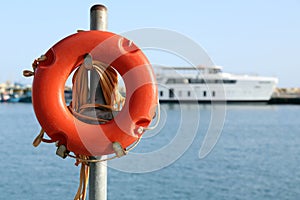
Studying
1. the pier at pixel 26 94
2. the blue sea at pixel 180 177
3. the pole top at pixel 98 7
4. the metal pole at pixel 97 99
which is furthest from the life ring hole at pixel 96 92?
the pier at pixel 26 94

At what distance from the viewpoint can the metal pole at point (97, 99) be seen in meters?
1.74

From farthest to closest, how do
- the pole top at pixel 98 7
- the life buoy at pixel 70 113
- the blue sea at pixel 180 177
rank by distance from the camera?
1. the blue sea at pixel 180 177
2. the pole top at pixel 98 7
3. the life buoy at pixel 70 113

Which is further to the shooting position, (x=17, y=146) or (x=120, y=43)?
(x=17, y=146)

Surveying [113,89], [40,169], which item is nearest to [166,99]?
[40,169]

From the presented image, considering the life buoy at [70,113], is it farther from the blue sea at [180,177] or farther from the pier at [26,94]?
the pier at [26,94]

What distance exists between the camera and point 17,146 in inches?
446

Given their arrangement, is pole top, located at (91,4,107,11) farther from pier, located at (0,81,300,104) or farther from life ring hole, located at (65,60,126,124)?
pier, located at (0,81,300,104)

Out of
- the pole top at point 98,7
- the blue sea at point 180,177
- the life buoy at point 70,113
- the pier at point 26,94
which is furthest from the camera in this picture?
the pier at point 26,94

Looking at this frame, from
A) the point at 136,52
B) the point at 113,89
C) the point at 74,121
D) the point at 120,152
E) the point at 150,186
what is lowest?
the point at 150,186

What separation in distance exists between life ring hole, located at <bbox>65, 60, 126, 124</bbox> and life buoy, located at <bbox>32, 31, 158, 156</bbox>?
0.24 feet

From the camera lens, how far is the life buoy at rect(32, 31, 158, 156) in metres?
1.62

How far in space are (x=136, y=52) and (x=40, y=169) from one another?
272 inches

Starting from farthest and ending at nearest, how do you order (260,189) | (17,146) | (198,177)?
1. (17,146)
2. (198,177)
3. (260,189)

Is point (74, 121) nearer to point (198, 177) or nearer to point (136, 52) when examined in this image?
point (136, 52)
